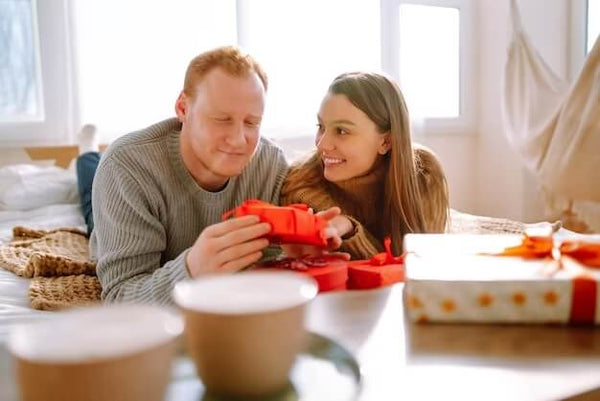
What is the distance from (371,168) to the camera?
126 centimetres

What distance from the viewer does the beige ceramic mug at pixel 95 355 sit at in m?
0.24

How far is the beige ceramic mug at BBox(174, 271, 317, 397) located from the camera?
304 mm

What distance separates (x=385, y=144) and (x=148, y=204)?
568mm

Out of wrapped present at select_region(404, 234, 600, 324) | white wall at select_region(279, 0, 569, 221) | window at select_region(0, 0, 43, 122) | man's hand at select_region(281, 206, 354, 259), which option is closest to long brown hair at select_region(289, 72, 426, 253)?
man's hand at select_region(281, 206, 354, 259)

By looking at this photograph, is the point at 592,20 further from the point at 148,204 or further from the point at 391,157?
the point at 148,204

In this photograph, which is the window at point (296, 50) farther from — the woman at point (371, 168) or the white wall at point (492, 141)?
the woman at point (371, 168)

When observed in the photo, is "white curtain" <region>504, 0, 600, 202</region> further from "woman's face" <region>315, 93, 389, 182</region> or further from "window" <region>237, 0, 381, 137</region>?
"woman's face" <region>315, 93, 389, 182</region>

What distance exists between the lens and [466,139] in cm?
325

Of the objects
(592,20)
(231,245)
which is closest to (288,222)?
(231,245)

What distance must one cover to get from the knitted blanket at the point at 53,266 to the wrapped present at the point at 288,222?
0.47 m

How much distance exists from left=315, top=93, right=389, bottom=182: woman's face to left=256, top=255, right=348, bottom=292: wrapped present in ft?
1.76

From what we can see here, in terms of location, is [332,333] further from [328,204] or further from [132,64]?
[132,64]

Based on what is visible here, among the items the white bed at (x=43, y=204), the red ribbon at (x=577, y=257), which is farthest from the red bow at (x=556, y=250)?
the white bed at (x=43, y=204)

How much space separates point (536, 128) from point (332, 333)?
225 centimetres
